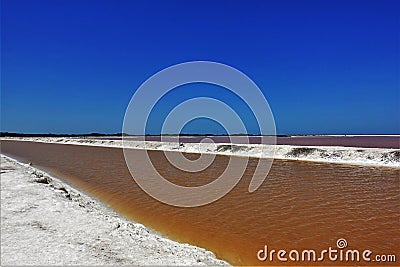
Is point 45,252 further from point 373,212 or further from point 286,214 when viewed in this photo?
point 373,212

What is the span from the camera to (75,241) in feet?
19.6

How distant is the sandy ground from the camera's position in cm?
525

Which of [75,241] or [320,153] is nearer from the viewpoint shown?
[75,241]

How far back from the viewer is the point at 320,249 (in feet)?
22.0

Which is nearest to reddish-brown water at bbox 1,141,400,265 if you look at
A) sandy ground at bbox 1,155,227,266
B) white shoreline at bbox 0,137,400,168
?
sandy ground at bbox 1,155,227,266

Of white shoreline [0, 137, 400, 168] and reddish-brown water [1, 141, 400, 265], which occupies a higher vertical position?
white shoreline [0, 137, 400, 168]

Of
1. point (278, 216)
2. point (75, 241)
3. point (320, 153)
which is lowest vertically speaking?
point (75, 241)

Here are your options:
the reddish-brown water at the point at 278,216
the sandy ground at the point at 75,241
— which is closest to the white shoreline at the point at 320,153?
the reddish-brown water at the point at 278,216

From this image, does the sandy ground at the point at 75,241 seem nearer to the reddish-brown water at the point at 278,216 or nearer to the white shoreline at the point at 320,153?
the reddish-brown water at the point at 278,216

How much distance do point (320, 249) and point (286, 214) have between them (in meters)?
2.74

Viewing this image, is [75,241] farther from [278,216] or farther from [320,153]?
[320,153]

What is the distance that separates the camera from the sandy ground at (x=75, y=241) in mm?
5250

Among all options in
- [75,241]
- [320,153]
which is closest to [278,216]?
[75,241]

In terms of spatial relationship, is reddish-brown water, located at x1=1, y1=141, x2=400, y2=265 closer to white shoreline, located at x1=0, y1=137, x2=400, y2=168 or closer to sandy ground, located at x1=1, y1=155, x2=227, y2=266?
sandy ground, located at x1=1, y1=155, x2=227, y2=266
